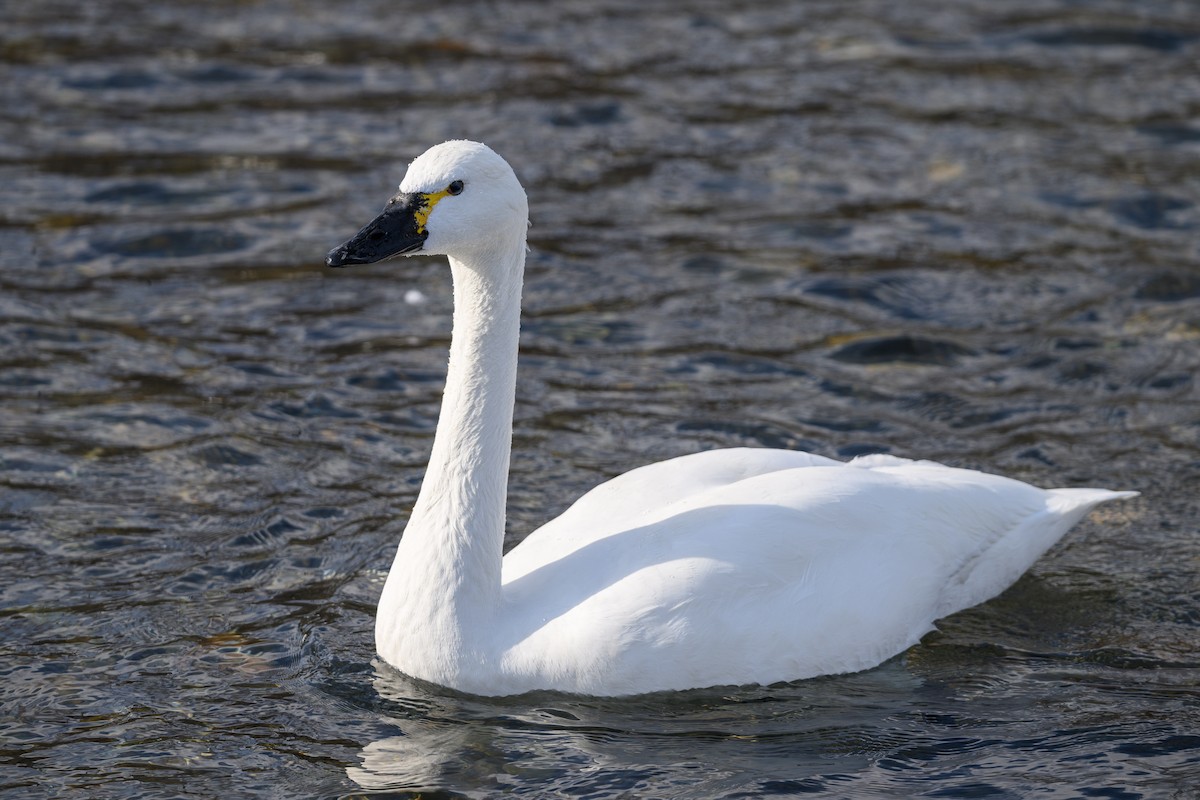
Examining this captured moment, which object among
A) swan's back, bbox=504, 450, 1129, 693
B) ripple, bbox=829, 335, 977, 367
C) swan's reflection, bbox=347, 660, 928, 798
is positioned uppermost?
ripple, bbox=829, 335, 977, 367

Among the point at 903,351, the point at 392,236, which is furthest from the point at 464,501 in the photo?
the point at 903,351

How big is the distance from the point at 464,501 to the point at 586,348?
4.06 m

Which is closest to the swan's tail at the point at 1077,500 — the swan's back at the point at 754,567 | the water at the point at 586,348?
the swan's back at the point at 754,567

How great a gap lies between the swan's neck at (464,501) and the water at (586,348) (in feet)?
0.99

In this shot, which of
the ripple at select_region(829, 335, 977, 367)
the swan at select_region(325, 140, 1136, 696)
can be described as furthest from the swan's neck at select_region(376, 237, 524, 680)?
the ripple at select_region(829, 335, 977, 367)

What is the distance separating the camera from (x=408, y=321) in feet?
39.1

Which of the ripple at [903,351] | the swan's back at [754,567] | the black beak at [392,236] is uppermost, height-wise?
the black beak at [392,236]

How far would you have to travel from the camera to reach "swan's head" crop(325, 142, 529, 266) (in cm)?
716

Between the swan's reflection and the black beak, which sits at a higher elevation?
the black beak

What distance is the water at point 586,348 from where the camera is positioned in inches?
285

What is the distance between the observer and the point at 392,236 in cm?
718

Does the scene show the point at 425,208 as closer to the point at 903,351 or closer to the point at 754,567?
the point at 754,567

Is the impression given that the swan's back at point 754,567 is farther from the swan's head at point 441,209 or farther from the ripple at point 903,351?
the ripple at point 903,351

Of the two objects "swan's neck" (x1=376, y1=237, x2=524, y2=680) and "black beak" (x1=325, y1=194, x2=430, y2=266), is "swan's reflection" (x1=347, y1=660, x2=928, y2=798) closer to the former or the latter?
"swan's neck" (x1=376, y1=237, x2=524, y2=680)
